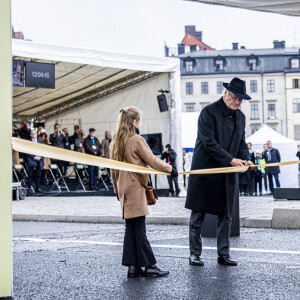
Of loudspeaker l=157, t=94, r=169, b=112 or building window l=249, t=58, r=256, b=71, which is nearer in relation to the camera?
loudspeaker l=157, t=94, r=169, b=112

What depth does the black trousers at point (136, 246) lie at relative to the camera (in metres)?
6.10

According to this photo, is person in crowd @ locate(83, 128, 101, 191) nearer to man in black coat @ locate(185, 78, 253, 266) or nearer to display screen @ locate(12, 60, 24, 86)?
display screen @ locate(12, 60, 24, 86)

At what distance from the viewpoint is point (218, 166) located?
6.68m

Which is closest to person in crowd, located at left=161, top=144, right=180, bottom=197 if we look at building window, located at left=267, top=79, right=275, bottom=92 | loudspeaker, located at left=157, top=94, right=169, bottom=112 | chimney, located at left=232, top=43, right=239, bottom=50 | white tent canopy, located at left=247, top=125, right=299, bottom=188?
loudspeaker, located at left=157, top=94, right=169, bottom=112

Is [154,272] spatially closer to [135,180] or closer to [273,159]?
[135,180]

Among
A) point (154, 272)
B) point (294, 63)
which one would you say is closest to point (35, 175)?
point (154, 272)

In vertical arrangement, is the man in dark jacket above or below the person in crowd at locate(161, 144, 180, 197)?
above

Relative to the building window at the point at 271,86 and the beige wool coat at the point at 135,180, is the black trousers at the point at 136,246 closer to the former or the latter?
the beige wool coat at the point at 135,180

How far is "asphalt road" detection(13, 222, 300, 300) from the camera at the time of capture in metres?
5.30

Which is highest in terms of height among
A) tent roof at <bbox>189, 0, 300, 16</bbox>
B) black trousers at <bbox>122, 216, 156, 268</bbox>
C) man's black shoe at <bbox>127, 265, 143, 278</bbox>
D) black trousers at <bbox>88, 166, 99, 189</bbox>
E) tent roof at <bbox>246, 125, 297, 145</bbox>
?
tent roof at <bbox>189, 0, 300, 16</bbox>

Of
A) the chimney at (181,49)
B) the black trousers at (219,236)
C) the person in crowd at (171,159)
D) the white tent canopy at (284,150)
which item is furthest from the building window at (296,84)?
the black trousers at (219,236)

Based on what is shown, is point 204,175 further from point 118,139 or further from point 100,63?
point 100,63

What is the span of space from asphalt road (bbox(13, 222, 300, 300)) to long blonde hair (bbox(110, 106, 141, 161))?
120 cm

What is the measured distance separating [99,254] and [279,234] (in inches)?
127
